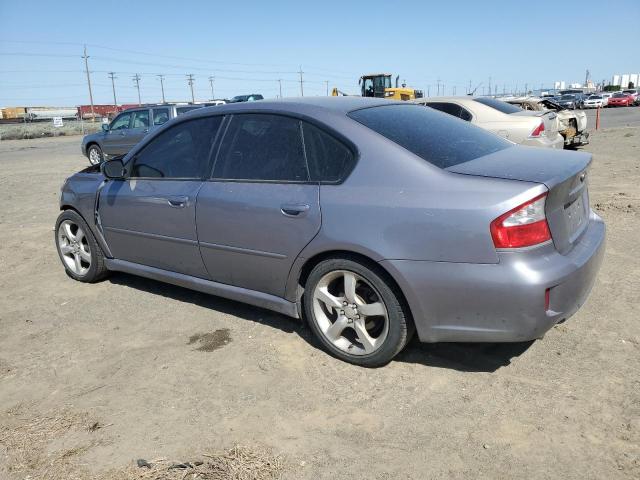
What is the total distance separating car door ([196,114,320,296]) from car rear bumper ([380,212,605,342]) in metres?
0.71

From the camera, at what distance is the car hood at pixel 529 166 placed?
9.37 ft

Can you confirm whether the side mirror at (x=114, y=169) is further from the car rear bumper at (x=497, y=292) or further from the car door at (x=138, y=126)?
the car door at (x=138, y=126)

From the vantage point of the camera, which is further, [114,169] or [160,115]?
[160,115]

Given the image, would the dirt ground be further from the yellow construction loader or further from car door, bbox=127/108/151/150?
the yellow construction loader

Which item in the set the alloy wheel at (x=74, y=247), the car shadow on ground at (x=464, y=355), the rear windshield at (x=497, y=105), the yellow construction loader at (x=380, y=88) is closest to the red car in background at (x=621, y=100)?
the yellow construction loader at (x=380, y=88)

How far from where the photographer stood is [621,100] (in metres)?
46.9

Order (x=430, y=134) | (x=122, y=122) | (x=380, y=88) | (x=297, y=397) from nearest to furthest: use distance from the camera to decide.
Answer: (x=297, y=397) → (x=430, y=134) → (x=122, y=122) → (x=380, y=88)

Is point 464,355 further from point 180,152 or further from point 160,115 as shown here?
point 160,115

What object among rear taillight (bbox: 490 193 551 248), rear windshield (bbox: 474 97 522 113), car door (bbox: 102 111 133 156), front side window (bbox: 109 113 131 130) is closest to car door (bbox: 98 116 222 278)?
rear taillight (bbox: 490 193 551 248)

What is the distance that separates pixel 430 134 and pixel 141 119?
1343 cm

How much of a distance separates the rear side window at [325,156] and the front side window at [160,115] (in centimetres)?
1232

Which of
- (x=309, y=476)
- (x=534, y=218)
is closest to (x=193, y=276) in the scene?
(x=309, y=476)

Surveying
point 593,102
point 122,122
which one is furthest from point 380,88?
point 593,102

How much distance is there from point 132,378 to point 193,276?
991 mm
